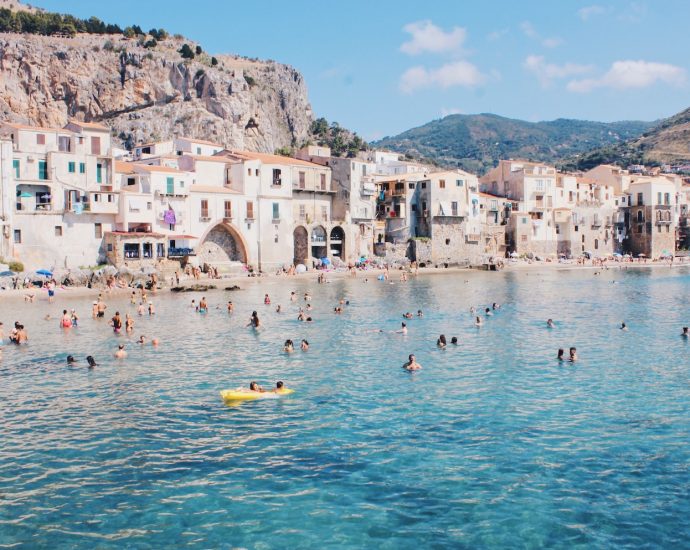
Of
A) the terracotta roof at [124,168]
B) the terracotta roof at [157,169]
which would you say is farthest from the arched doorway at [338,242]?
the terracotta roof at [124,168]

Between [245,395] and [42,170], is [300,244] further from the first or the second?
[245,395]

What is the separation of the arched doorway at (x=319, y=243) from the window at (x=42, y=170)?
2757 centimetres

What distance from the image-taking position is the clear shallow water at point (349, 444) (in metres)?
12.4

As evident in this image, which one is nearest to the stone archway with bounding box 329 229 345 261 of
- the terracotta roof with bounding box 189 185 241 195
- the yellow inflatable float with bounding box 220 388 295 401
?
the terracotta roof with bounding box 189 185 241 195

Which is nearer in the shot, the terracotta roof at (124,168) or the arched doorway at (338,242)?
the terracotta roof at (124,168)

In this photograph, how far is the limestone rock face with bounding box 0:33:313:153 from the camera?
96.4 meters

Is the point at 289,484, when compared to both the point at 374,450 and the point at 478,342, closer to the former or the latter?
the point at 374,450

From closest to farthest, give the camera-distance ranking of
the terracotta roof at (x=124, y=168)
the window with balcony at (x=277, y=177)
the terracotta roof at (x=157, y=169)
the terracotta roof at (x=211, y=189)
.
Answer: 1. the terracotta roof at (x=157, y=169)
2. the terracotta roof at (x=124, y=168)
3. the terracotta roof at (x=211, y=189)
4. the window with balcony at (x=277, y=177)

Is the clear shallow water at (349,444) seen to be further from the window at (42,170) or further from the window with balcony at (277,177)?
the window with balcony at (277,177)

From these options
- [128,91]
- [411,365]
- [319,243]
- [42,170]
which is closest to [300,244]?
[319,243]

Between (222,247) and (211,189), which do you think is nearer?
(211,189)

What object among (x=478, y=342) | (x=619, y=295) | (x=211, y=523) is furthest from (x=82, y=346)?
(x=619, y=295)

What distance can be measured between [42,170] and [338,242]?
1233 inches

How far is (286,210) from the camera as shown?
7056cm
